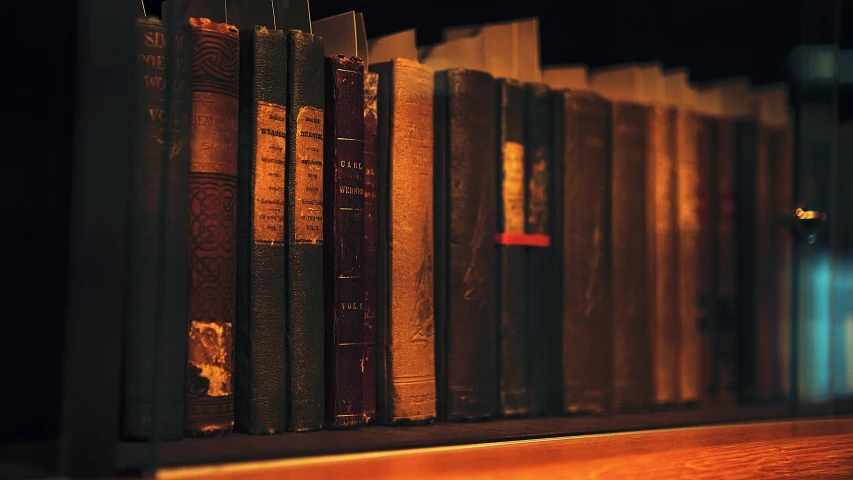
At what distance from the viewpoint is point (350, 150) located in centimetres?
97

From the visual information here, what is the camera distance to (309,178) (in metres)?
0.94

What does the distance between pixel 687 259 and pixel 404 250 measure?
0.46 meters

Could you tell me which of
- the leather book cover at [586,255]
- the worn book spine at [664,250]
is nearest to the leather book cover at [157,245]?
the leather book cover at [586,255]

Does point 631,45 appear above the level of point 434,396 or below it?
above

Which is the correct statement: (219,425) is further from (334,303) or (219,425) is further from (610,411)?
(610,411)

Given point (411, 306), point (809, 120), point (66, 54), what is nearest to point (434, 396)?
point (411, 306)

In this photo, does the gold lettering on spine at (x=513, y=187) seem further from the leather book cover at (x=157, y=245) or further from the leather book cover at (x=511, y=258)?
the leather book cover at (x=157, y=245)

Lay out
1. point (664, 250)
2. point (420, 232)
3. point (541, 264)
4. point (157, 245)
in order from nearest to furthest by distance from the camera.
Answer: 1. point (157, 245)
2. point (420, 232)
3. point (541, 264)
4. point (664, 250)

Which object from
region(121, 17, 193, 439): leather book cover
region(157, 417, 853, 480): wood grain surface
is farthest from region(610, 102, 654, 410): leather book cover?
region(121, 17, 193, 439): leather book cover

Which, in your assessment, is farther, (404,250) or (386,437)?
(404,250)

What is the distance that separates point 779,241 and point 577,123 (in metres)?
0.36

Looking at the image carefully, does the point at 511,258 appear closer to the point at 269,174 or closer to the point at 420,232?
the point at 420,232

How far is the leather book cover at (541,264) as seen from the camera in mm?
1119

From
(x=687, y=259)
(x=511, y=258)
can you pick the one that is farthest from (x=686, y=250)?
(x=511, y=258)
